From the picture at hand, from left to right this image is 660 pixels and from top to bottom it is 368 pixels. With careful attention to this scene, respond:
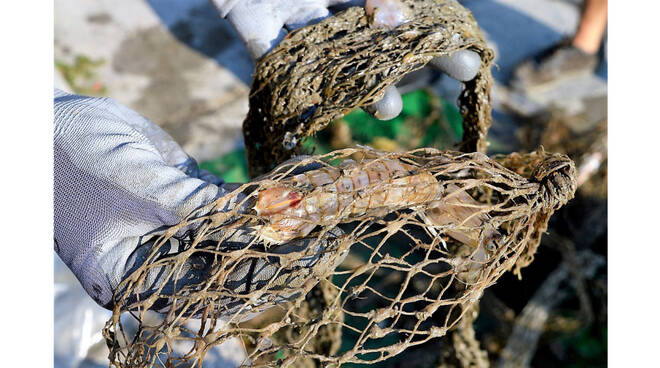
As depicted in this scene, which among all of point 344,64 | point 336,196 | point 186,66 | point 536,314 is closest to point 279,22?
point 344,64

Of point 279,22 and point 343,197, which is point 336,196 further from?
point 279,22

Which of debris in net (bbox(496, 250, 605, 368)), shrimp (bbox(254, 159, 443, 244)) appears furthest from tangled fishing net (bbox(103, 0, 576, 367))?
debris in net (bbox(496, 250, 605, 368))

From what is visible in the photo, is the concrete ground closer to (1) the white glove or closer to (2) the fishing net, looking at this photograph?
(2) the fishing net

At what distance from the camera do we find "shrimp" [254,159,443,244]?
1115 mm

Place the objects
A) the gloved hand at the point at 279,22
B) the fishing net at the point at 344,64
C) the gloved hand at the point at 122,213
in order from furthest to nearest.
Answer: the gloved hand at the point at 279,22 < the fishing net at the point at 344,64 < the gloved hand at the point at 122,213

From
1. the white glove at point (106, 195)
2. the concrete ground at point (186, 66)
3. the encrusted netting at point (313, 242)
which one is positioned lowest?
the concrete ground at point (186, 66)

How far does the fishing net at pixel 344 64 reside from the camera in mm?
1371

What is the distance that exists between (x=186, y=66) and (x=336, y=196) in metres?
2.56

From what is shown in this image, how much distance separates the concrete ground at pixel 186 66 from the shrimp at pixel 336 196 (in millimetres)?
1944

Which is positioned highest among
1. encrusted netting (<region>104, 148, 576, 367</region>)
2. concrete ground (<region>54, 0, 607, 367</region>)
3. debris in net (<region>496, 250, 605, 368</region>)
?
encrusted netting (<region>104, 148, 576, 367</region>)

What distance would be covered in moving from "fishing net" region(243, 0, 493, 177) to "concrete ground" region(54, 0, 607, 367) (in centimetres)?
157

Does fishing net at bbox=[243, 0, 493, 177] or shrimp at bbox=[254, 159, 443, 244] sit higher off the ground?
fishing net at bbox=[243, 0, 493, 177]

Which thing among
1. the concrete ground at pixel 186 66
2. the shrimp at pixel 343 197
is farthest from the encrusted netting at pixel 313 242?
the concrete ground at pixel 186 66

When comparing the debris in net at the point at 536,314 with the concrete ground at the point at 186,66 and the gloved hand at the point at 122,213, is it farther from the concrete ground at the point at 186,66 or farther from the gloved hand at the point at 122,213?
the gloved hand at the point at 122,213
